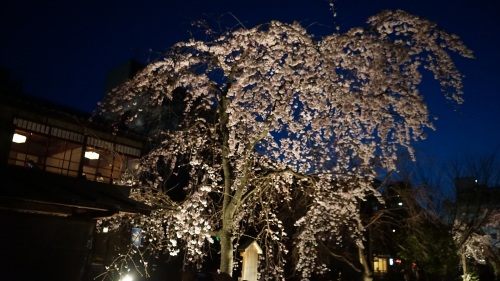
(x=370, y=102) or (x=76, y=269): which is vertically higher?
(x=370, y=102)

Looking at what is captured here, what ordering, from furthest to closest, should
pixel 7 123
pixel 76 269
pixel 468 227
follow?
1. pixel 468 227
2. pixel 7 123
3. pixel 76 269

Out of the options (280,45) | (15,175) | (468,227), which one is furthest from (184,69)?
(468,227)

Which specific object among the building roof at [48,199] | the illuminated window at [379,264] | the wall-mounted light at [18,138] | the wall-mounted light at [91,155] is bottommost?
the illuminated window at [379,264]

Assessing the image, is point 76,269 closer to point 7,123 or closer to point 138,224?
point 138,224

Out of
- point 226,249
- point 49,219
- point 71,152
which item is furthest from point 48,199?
point 71,152

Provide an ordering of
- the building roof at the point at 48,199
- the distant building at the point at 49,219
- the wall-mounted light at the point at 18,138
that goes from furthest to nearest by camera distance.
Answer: the wall-mounted light at the point at 18,138 → the distant building at the point at 49,219 → the building roof at the point at 48,199

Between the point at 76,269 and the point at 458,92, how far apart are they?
1045 centimetres

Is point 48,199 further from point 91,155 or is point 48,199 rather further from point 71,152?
point 71,152

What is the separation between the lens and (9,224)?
23.9ft

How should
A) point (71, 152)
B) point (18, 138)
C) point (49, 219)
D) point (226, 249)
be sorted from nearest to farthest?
1. point (49, 219)
2. point (226, 249)
3. point (18, 138)
4. point (71, 152)

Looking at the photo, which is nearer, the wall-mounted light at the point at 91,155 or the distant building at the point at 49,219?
the distant building at the point at 49,219

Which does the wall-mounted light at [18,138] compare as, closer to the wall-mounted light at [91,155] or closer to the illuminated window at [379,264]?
the wall-mounted light at [91,155]

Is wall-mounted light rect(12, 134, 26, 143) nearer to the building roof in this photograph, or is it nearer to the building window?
the building window

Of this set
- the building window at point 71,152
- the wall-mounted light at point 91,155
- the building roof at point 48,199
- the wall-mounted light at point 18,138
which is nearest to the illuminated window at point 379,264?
the building window at point 71,152
